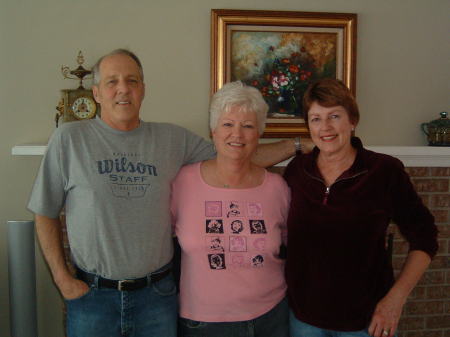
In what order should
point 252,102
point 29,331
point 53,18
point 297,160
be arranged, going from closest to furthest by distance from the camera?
point 252,102 → point 297,160 → point 29,331 → point 53,18

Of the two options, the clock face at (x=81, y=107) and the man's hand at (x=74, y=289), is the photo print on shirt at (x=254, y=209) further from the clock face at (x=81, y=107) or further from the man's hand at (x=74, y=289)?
the clock face at (x=81, y=107)

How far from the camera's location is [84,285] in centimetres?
142

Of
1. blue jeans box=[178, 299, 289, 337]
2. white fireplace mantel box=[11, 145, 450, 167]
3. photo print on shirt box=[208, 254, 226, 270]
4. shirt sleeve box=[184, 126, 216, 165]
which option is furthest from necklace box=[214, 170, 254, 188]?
white fireplace mantel box=[11, 145, 450, 167]

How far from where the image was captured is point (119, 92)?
1474 mm

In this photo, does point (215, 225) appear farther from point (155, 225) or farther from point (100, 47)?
point (100, 47)

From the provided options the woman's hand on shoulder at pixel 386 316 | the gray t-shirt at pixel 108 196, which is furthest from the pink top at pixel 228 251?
the woman's hand on shoulder at pixel 386 316

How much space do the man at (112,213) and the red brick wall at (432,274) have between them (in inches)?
71.5

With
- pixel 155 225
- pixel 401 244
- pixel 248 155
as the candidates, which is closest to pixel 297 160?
pixel 248 155

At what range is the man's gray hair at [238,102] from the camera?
60.1 inches

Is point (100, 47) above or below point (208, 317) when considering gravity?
above

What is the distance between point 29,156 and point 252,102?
1.64 m

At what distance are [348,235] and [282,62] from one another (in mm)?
1553

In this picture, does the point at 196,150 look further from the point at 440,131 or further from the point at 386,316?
the point at 440,131

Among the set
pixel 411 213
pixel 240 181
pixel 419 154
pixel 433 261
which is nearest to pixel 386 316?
pixel 411 213
